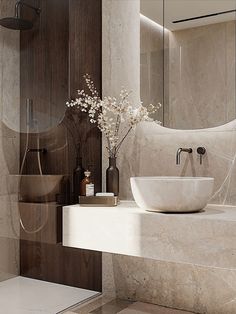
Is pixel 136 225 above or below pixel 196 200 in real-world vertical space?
below

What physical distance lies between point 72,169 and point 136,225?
2.27ft

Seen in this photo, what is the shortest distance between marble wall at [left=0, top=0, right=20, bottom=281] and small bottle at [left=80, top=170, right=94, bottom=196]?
0.41m

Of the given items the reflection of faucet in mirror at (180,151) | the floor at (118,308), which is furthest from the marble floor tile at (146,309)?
the reflection of faucet in mirror at (180,151)

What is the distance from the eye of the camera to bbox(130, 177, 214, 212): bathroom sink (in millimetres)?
1896

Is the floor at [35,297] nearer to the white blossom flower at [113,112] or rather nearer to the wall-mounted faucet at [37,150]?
the wall-mounted faucet at [37,150]

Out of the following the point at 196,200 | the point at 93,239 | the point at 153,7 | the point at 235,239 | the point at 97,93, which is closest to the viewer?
the point at 235,239

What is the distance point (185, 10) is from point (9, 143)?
1.30 meters

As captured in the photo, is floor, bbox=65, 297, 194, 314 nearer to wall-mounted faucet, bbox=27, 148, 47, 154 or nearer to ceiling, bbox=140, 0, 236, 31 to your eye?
wall-mounted faucet, bbox=27, 148, 47, 154

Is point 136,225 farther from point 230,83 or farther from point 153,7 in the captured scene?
point 153,7

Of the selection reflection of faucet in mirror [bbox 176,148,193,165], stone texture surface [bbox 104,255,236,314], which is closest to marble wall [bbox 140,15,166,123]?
reflection of faucet in mirror [bbox 176,148,193,165]

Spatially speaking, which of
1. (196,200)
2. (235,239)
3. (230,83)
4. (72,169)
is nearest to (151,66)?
(230,83)

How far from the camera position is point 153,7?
2.50 m

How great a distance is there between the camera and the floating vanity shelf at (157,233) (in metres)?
1.78

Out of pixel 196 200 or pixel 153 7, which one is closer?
pixel 196 200
